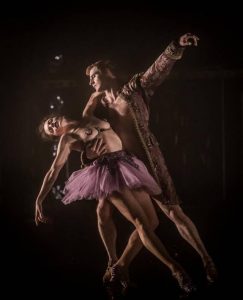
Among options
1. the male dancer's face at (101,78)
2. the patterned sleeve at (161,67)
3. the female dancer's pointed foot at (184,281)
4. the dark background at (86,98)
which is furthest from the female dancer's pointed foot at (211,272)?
the male dancer's face at (101,78)

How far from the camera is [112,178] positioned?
334cm

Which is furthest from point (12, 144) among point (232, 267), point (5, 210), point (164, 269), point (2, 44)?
point (232, 267)

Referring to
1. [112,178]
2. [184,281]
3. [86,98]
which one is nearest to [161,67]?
[112,178]

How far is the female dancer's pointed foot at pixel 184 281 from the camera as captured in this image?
3236 millimetres

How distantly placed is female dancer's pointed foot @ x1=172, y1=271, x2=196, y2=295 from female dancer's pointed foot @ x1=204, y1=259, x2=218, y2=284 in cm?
19

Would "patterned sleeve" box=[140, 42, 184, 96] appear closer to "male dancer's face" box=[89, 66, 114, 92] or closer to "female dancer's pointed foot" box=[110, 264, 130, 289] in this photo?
"male dancer's face" box=[89, 66, 114, 92]

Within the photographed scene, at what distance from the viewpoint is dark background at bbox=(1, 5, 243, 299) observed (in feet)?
13.0

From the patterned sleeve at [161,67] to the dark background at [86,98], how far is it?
63 cm

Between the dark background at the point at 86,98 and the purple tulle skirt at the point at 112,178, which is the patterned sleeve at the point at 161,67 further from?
the dark background at the point at 86,98

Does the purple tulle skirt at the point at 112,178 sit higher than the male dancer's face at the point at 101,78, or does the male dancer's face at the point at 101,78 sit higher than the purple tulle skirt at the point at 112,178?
the male dancer's face at the point at 101,78

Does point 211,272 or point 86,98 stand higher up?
Answer: point 86,98

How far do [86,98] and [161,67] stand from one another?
2.95ft

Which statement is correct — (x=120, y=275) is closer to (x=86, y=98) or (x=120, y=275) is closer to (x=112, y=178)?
(x=112, y=178)

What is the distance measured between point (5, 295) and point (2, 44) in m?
1.96
